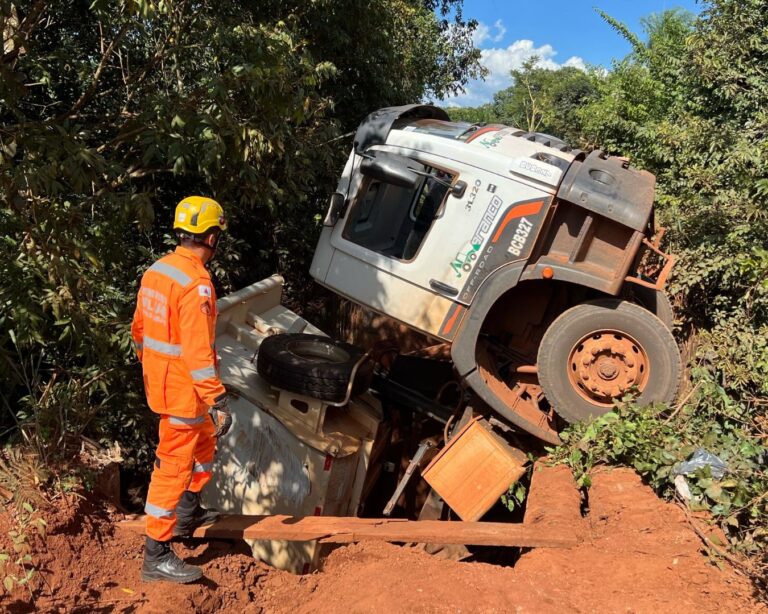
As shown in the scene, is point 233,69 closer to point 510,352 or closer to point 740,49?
point 510,352

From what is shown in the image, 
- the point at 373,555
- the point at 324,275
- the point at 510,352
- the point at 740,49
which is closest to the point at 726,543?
the point at 373,555

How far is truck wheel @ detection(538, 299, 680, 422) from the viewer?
403 cm

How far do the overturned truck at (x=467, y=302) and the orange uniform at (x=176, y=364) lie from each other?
1.20 metres

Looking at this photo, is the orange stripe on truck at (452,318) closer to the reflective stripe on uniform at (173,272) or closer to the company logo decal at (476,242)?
the company logo decal at (476,242)

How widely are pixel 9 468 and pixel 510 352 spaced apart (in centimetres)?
325

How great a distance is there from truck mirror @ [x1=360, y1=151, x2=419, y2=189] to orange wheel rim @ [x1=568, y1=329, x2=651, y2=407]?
1.57m

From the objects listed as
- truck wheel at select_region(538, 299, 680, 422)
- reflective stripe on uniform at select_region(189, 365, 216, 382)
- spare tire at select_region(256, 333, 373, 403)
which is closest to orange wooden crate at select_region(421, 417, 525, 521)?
truck wheel at select_region(538, 299, 680, 422)

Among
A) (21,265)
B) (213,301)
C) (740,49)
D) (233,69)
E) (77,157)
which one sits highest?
(740,49)

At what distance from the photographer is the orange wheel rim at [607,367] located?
160 inches

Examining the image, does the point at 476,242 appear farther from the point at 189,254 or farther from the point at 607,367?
the point at 189,254

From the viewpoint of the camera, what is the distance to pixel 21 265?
3387 millimetres

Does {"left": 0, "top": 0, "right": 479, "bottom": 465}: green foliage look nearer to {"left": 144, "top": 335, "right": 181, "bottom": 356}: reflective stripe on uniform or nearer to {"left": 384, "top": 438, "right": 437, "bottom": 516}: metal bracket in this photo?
{"left": 144, "top": 335, "right": 181, "bottom": 356}: reflective stripe on uniform

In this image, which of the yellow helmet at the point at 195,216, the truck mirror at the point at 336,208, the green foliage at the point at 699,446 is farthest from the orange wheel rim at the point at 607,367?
the yellow helmet at the point at 195,216

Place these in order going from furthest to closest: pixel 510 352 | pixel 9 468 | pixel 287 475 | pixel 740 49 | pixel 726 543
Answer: pixel 740 49 < pixel 510 352 < pixel 287 475 < pixel 9 468 < pixel 726 543
